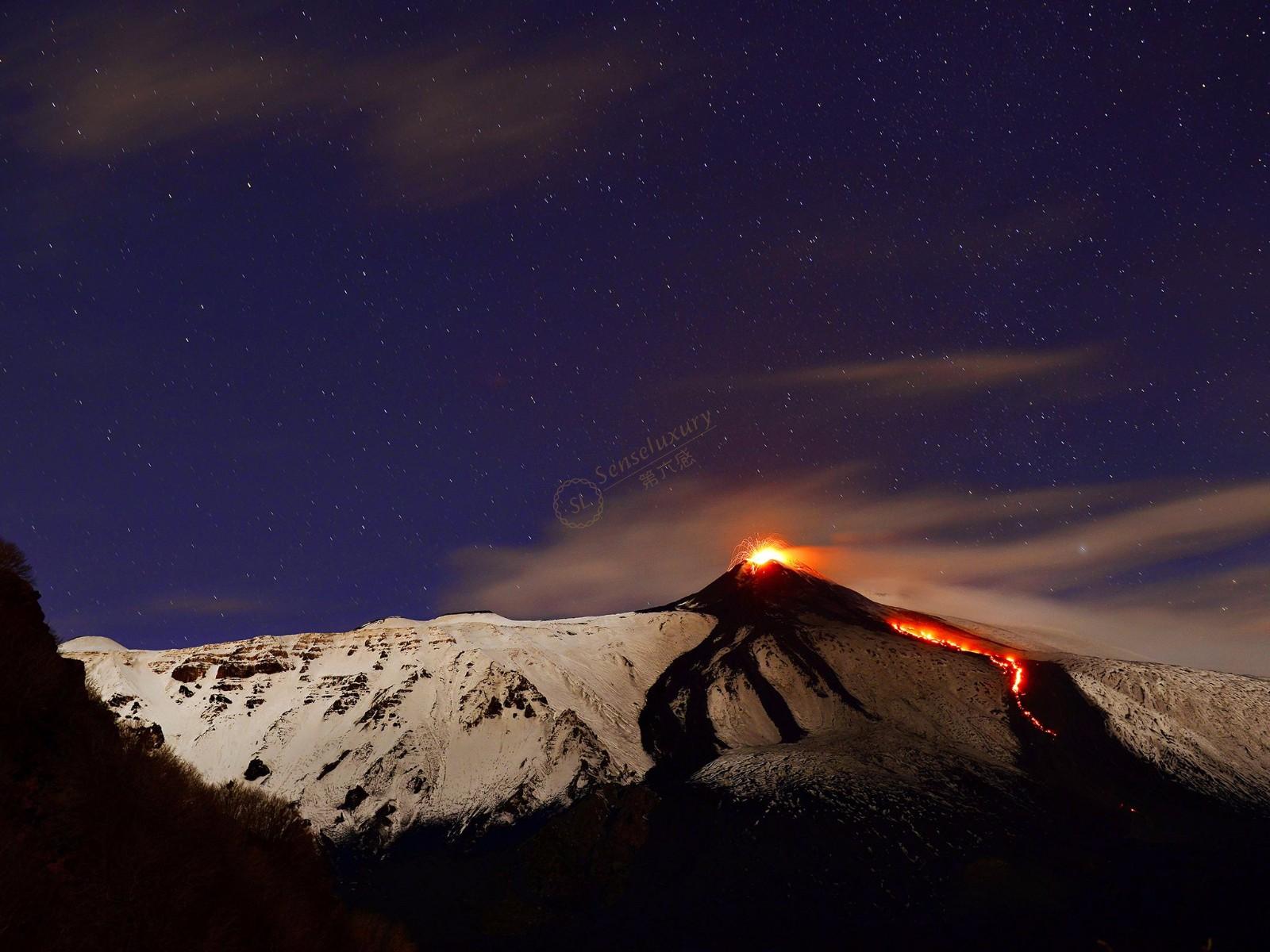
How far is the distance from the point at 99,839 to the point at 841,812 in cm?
12674

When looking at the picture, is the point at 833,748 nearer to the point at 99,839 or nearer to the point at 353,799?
the point at 353,799

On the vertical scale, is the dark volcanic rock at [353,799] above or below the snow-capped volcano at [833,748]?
above

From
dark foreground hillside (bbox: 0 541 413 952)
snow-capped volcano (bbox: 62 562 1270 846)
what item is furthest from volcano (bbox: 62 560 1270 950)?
dark foreground hillside (bbox: 0 541 413 952)

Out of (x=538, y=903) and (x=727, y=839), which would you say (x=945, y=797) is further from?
(x=538, y=903)

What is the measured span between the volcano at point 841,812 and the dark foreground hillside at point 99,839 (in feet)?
258

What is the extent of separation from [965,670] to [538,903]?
98.1 m

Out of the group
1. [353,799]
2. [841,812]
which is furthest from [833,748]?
[353,799]

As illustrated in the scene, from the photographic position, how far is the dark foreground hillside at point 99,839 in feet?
87.9

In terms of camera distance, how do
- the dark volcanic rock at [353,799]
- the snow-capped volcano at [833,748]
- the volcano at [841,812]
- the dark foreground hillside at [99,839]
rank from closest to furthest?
the dark foreground hillside at [99,839]
the volcano at [841,812]
the snow-capped volcano at [833,748]
the dark volcanic rock at [353,799]

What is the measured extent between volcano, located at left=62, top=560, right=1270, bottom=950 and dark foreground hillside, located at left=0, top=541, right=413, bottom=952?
7867 cm

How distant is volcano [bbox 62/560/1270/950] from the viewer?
121 metres

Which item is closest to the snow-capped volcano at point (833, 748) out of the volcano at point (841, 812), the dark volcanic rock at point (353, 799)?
the dark volcanic rock at point (353, 799)

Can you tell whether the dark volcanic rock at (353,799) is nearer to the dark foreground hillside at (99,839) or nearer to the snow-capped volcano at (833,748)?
the snow-capped volcano at (833,748)

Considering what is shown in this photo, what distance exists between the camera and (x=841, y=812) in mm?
141375
